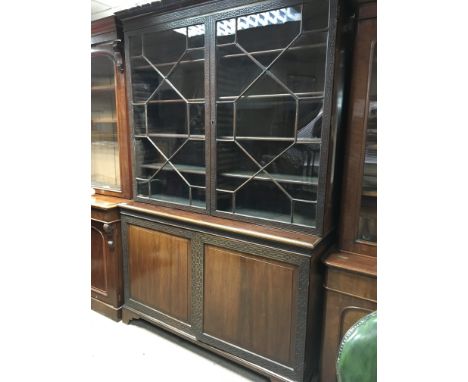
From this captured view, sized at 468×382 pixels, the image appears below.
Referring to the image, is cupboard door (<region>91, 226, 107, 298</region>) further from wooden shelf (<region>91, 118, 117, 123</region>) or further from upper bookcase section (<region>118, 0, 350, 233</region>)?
wooden shelf (<region>91, 118, 117, 123</region>)

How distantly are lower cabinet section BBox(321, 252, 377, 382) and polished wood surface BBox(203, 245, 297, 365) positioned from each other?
169 mm

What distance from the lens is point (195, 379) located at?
5.54 feet

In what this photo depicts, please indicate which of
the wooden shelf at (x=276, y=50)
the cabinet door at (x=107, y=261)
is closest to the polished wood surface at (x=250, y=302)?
the cabinet door at (x=107, y=261)

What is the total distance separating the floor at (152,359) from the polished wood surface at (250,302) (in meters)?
0.21

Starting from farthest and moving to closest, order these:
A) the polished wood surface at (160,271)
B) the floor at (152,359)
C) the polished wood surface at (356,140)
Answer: the polished wood surface at (160,271) < the floor at (152,359) < the polished wood surface at (356,140)

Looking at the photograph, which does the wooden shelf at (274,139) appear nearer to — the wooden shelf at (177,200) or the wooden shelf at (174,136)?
the wooden shelf at (174,136)

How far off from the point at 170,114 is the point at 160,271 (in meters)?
1.01

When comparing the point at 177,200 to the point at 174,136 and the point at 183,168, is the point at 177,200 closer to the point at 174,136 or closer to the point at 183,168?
the point at 183,168

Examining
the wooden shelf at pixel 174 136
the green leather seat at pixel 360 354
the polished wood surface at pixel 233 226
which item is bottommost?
the green leather seat at pixel 360 354

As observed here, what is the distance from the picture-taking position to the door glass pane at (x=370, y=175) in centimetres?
133
